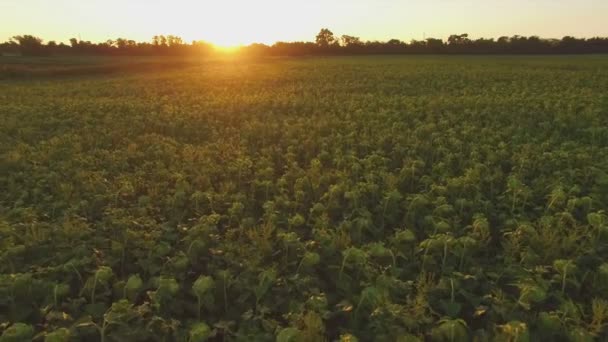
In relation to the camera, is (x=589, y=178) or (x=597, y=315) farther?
(x=589, y=178)

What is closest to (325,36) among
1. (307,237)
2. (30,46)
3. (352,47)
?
(352,47)

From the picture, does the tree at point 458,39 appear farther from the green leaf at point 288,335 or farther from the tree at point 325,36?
the green leaf at point 288,335

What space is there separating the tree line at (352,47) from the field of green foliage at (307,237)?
5907 centimetres

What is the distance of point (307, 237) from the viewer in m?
5.61

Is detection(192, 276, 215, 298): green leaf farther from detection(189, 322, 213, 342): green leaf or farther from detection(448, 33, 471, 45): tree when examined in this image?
detection(448, 33, 471, 45): tree

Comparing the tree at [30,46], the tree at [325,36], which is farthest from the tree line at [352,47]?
the tree at [325,36]

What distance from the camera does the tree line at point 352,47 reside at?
6322 centimetres

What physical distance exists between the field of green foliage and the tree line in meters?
59.1

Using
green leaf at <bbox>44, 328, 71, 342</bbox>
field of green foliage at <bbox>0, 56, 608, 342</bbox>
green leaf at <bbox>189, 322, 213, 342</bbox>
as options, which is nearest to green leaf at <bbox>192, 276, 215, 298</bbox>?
field of green foliage at <bbox>0, 56, 608, 342</bbox>

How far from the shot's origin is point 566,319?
11.8ft

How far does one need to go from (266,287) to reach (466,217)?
9.90 feet

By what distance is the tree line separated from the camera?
63.2m

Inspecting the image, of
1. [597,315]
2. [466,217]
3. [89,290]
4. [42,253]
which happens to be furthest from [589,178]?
[42,253]

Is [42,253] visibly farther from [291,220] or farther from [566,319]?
[566,319]
